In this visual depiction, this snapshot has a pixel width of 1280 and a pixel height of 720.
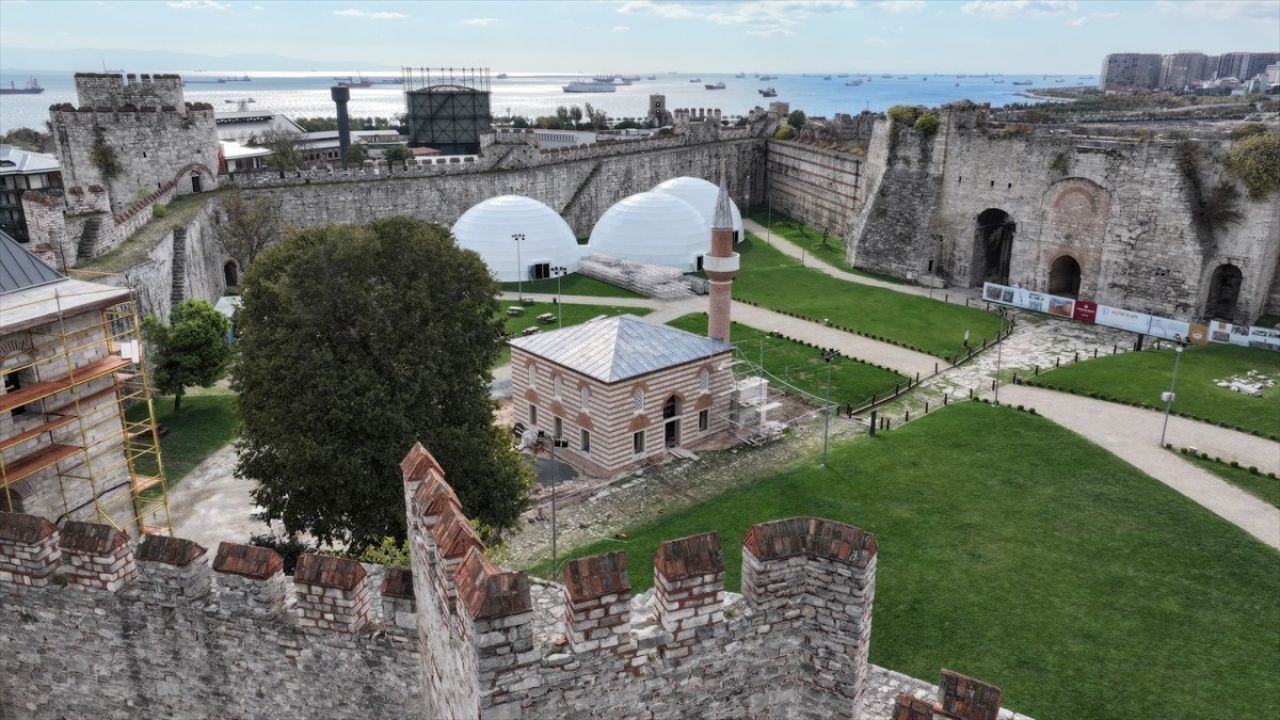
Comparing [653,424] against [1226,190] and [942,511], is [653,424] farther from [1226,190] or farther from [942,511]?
[1226,190]

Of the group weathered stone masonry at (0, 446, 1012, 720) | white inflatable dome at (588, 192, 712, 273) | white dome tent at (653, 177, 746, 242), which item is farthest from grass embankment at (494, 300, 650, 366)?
weathered stone masonry at (0, 446, 1012, 720)

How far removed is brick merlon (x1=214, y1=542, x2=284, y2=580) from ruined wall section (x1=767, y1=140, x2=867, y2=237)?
Answer: 1640 inches

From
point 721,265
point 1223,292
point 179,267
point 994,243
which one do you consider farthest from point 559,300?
point 1223,292

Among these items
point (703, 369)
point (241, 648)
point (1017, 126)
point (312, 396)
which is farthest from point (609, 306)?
point (241, 648)

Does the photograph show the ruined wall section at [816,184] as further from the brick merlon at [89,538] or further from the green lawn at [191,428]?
the brick merlon at [89,538]

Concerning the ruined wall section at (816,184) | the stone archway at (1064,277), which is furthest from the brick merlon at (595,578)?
the ruined wall section at (816,184)

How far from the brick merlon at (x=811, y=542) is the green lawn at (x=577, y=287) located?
3161 centimetres

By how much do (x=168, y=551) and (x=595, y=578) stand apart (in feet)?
14.1

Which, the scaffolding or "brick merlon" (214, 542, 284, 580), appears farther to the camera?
the scaffolding

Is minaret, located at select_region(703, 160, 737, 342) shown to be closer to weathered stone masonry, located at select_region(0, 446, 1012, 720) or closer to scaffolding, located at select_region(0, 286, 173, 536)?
scaffolding, located at select_region(0, 286, 173, 536)

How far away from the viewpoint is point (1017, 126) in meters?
36.0

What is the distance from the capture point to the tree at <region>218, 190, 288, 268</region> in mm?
34750

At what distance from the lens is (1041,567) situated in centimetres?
1641

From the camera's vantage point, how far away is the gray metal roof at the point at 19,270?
39.4 ft
